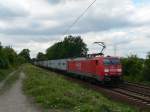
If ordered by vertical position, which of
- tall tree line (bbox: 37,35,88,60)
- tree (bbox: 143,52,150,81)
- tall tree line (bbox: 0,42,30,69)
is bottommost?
tree (bbox: 143,52,150,81)

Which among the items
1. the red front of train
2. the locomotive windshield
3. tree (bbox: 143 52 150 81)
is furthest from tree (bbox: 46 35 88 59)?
the locomotive windshield

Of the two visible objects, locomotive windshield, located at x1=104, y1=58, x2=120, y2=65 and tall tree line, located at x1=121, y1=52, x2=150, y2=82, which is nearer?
locomotive windshield, located at x1=104, y1=58, x2=120, y2=65

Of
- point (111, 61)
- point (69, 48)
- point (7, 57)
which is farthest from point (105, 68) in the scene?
point (69, 48)

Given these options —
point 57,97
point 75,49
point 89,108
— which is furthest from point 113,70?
point 75,49

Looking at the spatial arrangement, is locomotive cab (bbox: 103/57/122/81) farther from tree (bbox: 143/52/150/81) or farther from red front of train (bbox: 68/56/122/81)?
tree (bbox: 143/52/150/81)

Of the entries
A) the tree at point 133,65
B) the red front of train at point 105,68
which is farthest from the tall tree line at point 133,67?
the red front of train at point 105,68

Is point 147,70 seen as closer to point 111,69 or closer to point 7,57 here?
point 111,69

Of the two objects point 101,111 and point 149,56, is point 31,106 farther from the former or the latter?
point 149,56

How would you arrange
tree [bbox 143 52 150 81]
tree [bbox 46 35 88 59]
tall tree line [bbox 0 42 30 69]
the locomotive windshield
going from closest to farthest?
the locomotive windshield → tree [bbox 143 52 150 81] → tall tree line [bbox 0 42 30 69] → tree [bbox 46 35 88 59]

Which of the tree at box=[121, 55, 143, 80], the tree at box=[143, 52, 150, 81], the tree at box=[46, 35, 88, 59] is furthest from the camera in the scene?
the tree at box=[46, 35, 88, 59]

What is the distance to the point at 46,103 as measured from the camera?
19219 mm

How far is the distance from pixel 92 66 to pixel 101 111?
73.0 ft

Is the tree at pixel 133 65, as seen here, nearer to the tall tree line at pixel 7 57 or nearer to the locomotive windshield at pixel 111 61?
the locomotive windshield at pixel 111 61

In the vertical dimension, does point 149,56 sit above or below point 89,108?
above
